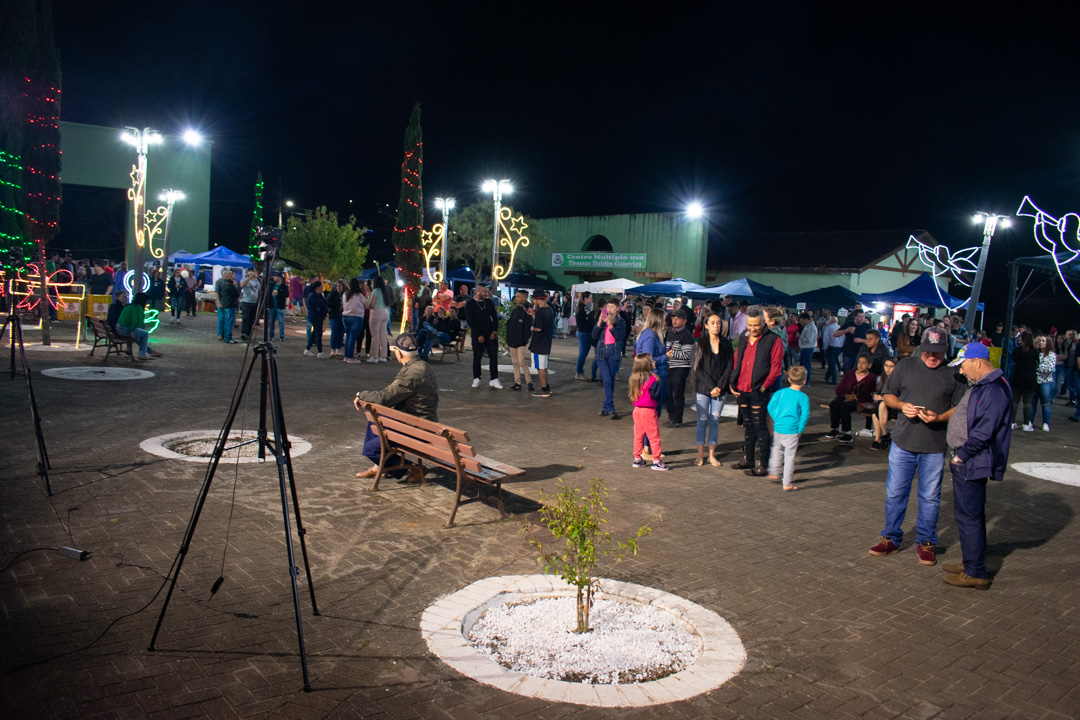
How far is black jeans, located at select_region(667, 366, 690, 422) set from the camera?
10570mm

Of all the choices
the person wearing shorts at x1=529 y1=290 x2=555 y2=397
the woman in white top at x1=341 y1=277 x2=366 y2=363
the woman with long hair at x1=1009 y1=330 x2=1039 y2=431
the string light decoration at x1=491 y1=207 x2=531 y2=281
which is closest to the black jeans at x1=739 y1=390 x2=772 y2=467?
the person wearing shorts at x1=529 y1=290 x2=555 y2=397

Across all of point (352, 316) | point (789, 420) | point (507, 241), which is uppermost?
point (507, 241)

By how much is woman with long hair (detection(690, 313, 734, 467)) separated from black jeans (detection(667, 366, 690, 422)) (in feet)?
6.32

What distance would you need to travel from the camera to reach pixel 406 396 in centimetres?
695

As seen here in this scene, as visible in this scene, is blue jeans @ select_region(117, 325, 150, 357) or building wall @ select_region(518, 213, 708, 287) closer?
blue jeans @ select_region(117, 325, 150, 357)

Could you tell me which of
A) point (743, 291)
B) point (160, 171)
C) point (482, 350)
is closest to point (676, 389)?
point (482, 350)

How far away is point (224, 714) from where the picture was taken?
3.05 m

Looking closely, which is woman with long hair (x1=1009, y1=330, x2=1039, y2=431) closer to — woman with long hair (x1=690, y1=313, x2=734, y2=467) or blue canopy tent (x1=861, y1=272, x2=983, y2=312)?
woman with long hair (x1=690, y1=313, x2=734, y2=467)

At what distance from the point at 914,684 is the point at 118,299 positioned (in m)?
15.1

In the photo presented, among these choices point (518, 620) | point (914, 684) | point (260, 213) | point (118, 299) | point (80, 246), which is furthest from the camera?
point (260, 213)

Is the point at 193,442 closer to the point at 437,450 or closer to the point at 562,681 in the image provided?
the point at 437,450

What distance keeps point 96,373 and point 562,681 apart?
11.3 meters

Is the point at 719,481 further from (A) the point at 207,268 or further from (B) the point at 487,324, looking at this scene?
(A) the point at 207,268

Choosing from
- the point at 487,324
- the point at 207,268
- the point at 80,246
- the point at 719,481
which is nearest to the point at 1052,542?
the point at 719,481
